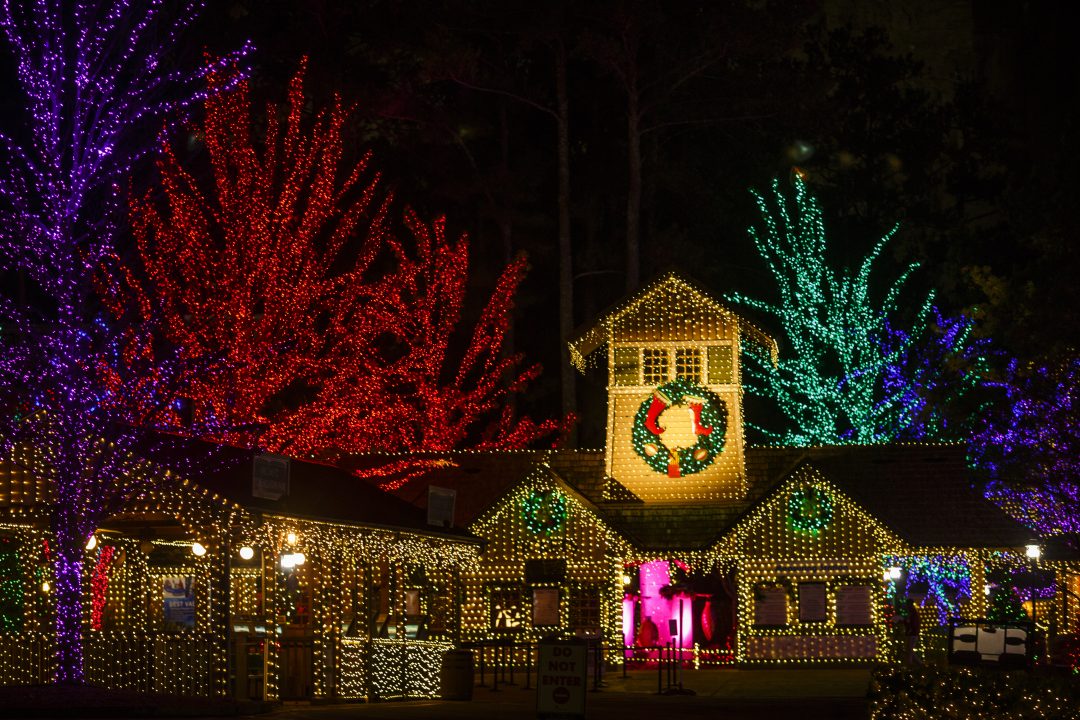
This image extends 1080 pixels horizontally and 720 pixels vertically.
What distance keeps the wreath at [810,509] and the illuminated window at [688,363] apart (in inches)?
126

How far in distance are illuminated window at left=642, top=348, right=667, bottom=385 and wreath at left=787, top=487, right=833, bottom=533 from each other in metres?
3.65

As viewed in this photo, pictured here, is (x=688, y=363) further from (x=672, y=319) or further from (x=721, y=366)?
(x=672, y=319)

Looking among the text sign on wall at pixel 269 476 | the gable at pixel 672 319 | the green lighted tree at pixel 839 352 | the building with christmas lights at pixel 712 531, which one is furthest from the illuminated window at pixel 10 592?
the green lighted tree at pixel 839 352

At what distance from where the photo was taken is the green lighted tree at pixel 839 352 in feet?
149

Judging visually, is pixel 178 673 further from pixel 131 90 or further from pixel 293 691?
pixel 131 90

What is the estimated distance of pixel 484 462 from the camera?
34.8 metres

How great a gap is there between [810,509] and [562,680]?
13213 mm

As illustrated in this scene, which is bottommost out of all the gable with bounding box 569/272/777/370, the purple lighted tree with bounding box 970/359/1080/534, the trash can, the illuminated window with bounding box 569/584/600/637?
the trash can

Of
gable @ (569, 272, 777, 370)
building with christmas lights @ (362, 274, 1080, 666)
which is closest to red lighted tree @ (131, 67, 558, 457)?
building with christmas lights @ (362, 274, 1080, 666)

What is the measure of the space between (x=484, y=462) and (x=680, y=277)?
5.62 metres

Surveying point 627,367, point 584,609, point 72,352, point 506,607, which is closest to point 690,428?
point 627,367

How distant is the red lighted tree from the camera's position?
34.6 metres

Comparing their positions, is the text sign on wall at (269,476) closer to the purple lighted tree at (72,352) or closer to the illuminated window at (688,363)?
the purple lighted tree at (72,352)

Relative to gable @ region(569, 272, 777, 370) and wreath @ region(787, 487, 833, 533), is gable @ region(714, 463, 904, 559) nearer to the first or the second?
wreath @ region(787, 487, 833, 533)
